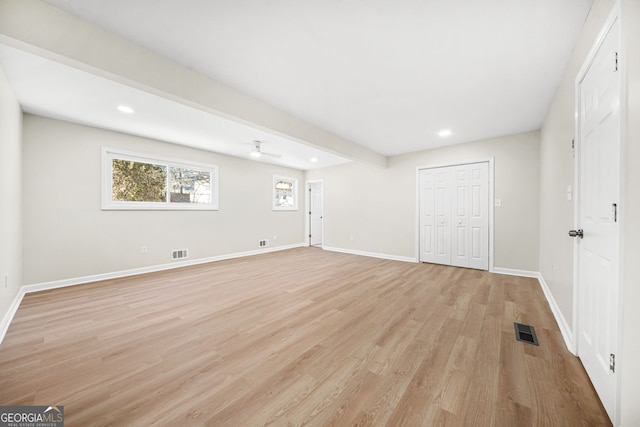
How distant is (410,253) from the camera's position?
5164 mm

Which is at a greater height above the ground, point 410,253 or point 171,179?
point 171,179

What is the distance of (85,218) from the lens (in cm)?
363

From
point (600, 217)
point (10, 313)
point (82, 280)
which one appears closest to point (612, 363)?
point (600, 217)

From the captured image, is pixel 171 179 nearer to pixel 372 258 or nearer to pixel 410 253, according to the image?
pixel 372 258

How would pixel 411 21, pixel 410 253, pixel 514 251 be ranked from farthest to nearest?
pixel 410 253
pixel 514 251
pixel 411 21

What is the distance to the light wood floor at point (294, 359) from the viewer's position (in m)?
1.28

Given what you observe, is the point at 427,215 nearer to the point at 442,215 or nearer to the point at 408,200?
the point at 442,215

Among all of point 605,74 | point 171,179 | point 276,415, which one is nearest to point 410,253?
point 605,74

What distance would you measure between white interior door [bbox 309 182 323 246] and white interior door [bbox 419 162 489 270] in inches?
134

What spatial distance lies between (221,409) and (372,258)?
4.66m

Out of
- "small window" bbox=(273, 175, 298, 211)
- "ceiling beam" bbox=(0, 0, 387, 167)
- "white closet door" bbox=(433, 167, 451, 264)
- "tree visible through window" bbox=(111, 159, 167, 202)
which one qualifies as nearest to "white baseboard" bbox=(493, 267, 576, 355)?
"white closet door" bbox=(433, 167, 451, 264)

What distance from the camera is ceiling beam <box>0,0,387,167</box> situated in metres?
1.49

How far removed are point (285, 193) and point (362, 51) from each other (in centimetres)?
531

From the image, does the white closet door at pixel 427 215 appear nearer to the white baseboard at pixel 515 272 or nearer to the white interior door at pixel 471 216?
the white interior door at pixel 471 216
